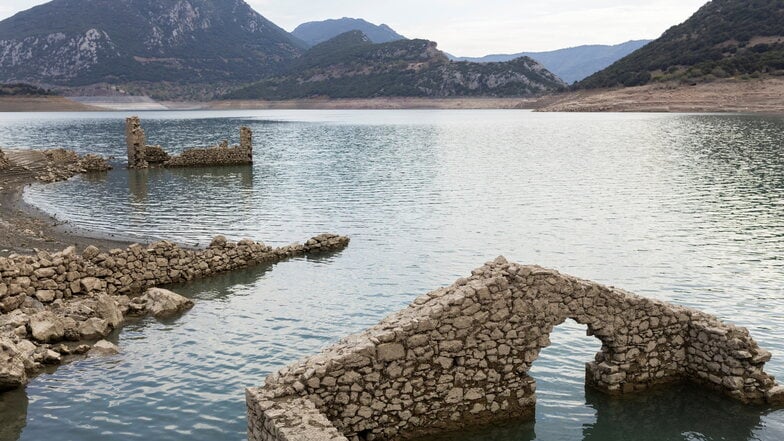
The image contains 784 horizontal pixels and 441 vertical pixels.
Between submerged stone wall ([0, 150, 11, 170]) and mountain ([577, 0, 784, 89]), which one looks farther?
mountain ([577, 0, 784, 89])

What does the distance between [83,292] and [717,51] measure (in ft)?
557

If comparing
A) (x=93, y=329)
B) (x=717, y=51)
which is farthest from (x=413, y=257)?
(x=717, y=51)

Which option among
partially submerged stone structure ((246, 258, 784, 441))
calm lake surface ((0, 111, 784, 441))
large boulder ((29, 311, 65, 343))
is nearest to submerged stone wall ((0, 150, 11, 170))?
calm lake surface ((0, 111, 784, 441))

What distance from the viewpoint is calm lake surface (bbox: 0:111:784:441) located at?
1476 centimetres

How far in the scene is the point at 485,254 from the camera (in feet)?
99.2

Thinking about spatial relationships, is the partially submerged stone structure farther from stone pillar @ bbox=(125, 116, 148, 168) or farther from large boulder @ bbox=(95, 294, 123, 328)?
stone pillar @ bbox=(125, 116, 148, 168)

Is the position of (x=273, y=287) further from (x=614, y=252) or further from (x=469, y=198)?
(x=469, y=198)

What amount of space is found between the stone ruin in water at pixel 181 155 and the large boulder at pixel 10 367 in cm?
5185

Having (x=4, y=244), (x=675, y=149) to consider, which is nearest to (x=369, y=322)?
(x=4, y=244)

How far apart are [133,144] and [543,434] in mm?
59758

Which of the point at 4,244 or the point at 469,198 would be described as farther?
the point at 469,198

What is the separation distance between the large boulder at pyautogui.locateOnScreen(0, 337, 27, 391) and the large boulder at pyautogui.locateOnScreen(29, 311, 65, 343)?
74.3 inches

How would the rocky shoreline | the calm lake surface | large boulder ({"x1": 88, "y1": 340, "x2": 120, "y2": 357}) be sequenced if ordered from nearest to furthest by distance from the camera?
the calm lake surface, the rocky shoreline, large boulder ({"x1": 88, "y1": 340, "x2": 120, "y2": 357})

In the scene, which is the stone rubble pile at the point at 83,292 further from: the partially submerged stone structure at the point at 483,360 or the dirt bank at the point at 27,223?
the partially submerged stone structure at the point at 483,360
